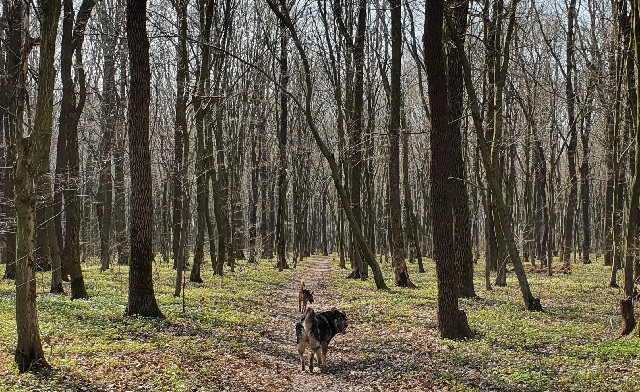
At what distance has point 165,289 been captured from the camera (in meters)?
18.4

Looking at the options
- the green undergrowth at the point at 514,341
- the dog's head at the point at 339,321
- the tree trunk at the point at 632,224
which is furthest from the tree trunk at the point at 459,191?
the dog's head at the point at 339,321

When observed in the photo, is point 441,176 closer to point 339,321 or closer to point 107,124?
point 339,321

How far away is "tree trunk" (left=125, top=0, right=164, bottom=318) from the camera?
1188cm

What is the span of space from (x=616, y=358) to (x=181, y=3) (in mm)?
14754

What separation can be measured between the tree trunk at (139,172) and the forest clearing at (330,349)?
0.61 m

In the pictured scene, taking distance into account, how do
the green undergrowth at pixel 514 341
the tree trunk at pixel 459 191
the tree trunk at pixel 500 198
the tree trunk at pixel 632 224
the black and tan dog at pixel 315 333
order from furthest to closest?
the tree trunk at pixel 459 191 → the tree trunk at pixel 500 198 → the tree trunk at pixel 632 224 → the black and tan dog at pixel 315 333 → the green undergrowth at pixel 514 341

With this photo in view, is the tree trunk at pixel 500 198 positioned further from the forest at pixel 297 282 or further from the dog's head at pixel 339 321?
the dog's head at pixel 339 321

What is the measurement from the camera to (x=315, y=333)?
8953mm

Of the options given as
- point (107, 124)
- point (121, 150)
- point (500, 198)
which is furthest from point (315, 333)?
point (107, 124)

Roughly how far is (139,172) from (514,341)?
8.73 m

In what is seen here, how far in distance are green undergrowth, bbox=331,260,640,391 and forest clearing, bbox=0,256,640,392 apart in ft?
0.09

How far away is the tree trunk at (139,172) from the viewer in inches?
468

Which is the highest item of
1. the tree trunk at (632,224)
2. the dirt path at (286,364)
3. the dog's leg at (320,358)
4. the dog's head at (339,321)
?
the tree trunk at (632,224)

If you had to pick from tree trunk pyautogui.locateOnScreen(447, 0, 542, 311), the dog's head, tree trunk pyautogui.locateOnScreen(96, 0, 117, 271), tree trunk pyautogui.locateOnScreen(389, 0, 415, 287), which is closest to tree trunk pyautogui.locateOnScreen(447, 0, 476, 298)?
tree trunk pyautogui.locateOnScreen(447, 0, 542, 311)
